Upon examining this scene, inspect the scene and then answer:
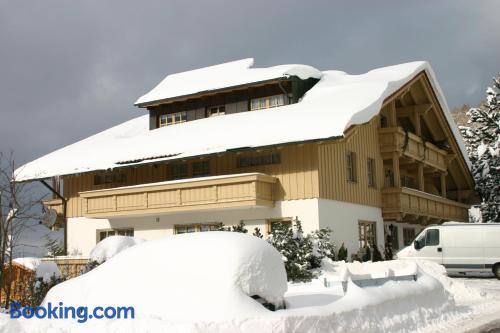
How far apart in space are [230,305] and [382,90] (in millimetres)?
19637

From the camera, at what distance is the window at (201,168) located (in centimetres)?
2817

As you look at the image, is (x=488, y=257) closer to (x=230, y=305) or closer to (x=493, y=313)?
(x=493, y=313)

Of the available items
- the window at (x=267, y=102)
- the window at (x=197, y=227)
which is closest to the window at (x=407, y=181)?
the window at (x=267, y=102)

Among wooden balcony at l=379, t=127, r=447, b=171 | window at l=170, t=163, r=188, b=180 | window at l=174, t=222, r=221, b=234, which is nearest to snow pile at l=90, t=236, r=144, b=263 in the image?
window at l=174, t=222, r=221, b=234

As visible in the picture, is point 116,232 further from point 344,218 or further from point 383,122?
point 383,122

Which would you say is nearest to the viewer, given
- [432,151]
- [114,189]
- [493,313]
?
[493,313]

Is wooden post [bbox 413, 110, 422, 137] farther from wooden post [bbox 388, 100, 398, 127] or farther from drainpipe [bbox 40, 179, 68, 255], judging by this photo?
drainpipe [bbox 40, 179, 68, 255]

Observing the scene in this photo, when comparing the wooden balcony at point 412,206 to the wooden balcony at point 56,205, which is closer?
the wooden balcony at point 412,206

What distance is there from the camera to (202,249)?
391 inches

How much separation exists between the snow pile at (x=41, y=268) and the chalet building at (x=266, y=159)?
34.4ft

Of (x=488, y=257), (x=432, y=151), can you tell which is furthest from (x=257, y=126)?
(x=432, y=151)

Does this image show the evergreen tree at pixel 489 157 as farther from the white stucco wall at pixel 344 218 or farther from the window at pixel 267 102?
the window at pixel 267 102

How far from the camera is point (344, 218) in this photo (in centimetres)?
2633

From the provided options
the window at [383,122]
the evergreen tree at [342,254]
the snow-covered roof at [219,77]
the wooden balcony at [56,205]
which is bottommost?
the evergreen tree at [342,254]
